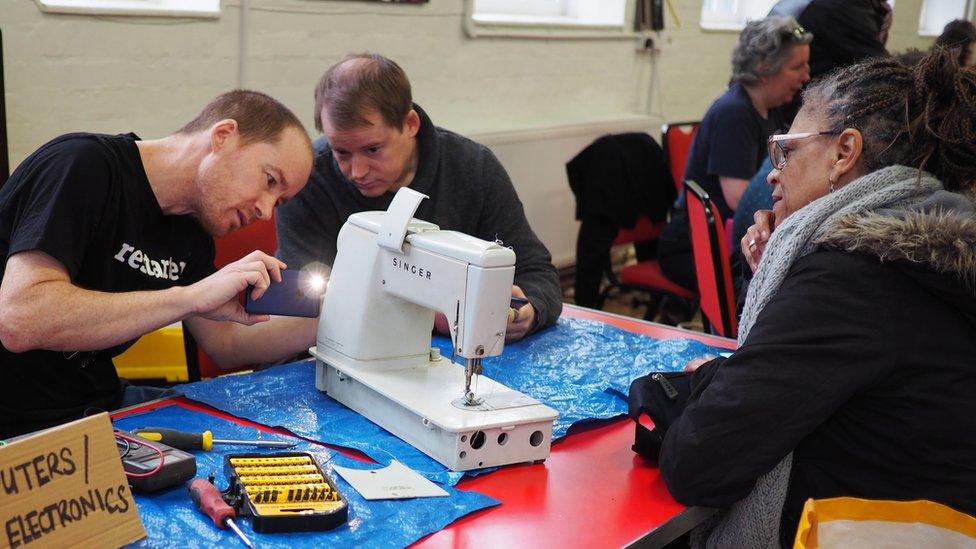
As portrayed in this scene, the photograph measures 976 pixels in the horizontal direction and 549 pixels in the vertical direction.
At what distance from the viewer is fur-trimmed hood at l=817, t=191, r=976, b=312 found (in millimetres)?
1362

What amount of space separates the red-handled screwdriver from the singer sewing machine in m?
0.34

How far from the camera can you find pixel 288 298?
1675 mm

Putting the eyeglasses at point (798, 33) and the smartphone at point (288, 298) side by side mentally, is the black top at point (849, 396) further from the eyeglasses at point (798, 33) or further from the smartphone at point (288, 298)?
the eyeglasses at point (798, 33)

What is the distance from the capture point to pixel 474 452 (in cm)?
147

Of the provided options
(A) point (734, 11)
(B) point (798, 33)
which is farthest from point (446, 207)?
(A) point (734, 11)

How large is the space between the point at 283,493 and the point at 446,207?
1199 mm

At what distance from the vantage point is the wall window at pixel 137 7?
2705 mm

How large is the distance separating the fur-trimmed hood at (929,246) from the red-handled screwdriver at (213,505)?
3.06 ft

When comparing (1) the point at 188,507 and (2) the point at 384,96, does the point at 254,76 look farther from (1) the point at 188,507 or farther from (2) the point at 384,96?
(1) the point at 188,507

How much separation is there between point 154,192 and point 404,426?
2.06ft

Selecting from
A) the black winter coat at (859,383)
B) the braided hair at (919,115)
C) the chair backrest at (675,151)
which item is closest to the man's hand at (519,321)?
the black winter coat at (859,383)

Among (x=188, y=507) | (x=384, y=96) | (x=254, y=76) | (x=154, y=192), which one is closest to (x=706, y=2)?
(x=254, y=76)

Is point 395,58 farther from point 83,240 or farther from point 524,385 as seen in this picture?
point 83,240

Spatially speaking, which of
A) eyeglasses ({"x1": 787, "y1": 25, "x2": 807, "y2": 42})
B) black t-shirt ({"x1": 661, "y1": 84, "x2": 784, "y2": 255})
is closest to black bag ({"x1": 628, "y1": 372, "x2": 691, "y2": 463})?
black t-shirt ({"x1": 661, "y1": 84, "x2": 784, "y2": 255})
